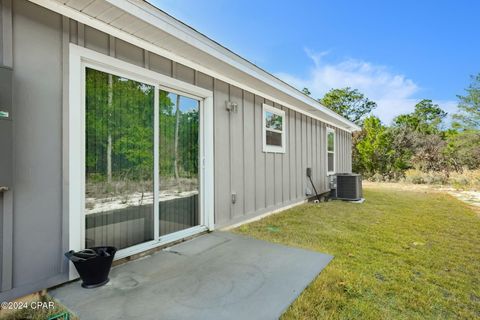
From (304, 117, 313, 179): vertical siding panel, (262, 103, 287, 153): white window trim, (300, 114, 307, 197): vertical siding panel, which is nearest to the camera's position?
(262, 103, 287, 153): white window trim

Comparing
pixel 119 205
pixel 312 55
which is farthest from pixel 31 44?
pixel 312 55

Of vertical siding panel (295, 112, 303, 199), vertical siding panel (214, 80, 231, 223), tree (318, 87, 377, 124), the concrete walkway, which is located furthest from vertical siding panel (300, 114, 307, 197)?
tree (318, 87, 377, 124)

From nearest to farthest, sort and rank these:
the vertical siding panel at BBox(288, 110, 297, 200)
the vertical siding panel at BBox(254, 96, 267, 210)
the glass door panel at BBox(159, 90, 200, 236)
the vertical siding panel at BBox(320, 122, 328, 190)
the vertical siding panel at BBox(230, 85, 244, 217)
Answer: the glass door panel at BBox(159, 90, 200, 236) < the vertical siding panel at BBox(230, 85, 244, 217) < the vertical siding panel at BBox(254, 96, 267, 210) < the vertical siding panel at BBox(288, 110, 297, 200) < the vertical siding panel at BBox(320, 122, 328, 190)

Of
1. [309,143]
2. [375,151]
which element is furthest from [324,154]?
[375,151]

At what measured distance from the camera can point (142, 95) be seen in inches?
116

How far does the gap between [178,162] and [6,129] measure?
71.3 inches

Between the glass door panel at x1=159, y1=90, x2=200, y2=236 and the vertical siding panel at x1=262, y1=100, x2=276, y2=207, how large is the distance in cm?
189

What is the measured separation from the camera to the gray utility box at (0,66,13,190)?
1.82 m

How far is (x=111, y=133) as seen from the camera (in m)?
2.64

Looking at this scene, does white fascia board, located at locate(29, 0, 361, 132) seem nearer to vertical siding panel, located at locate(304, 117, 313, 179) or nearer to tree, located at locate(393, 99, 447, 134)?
vertical siding panel, located at locate(304, 117, 313, 179)

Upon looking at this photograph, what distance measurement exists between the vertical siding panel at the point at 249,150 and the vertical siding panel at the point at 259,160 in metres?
0.10

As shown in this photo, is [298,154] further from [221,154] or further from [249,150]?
[221,154]

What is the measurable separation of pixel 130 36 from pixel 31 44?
93 centimetres

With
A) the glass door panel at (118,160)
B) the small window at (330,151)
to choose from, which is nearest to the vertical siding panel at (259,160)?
the glass door panel at (118,160)
